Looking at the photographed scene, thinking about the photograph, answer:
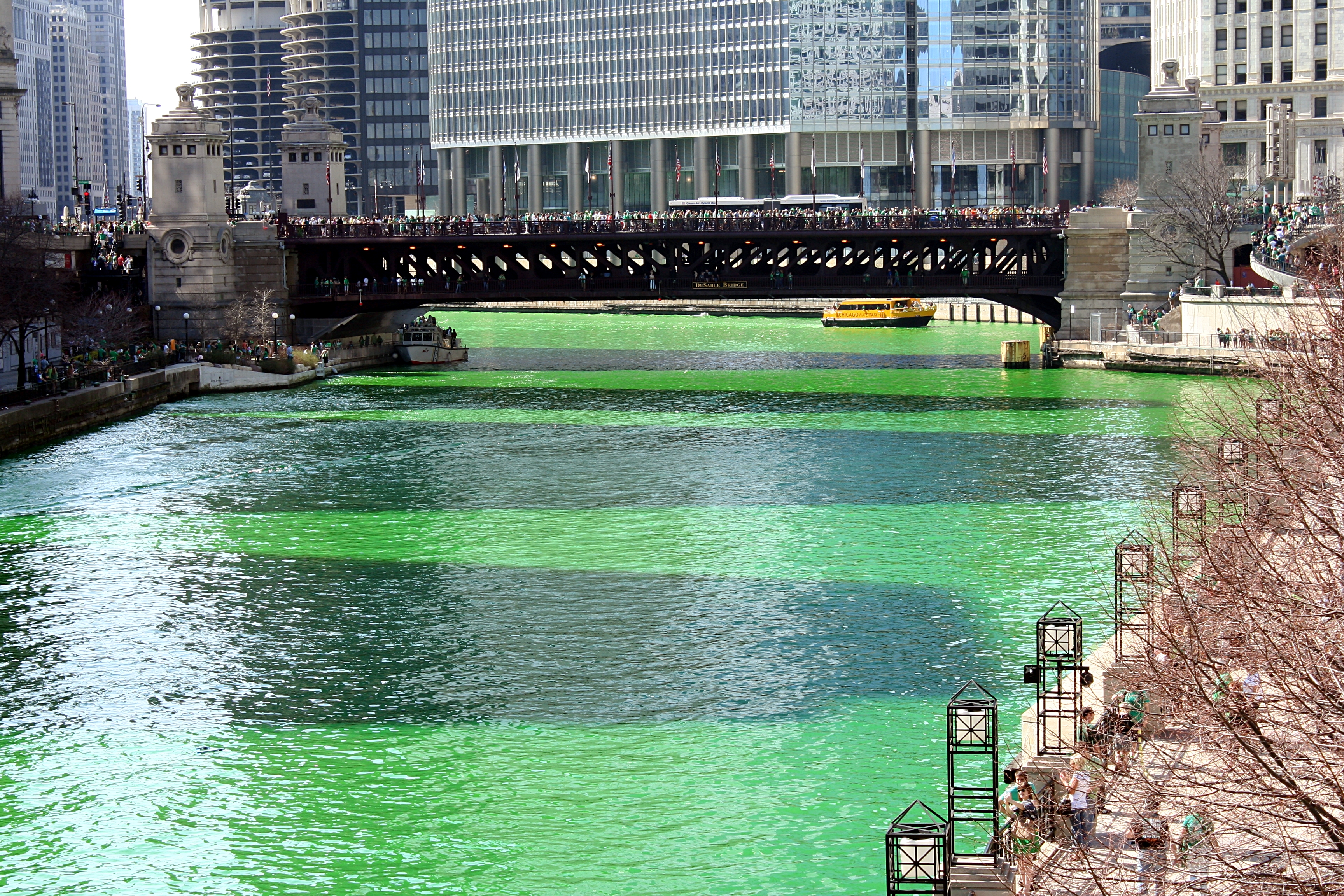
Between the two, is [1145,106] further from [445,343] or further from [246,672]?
[246,672]

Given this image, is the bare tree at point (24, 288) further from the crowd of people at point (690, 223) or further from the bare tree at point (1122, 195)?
the bare tree at point (1122, 195)

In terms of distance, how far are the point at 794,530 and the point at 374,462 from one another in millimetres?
23595

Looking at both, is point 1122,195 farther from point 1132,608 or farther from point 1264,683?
point 1264,683

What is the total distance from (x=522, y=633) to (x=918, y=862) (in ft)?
75.8

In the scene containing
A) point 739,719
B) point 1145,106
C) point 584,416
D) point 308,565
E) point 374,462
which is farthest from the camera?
point 1145,106

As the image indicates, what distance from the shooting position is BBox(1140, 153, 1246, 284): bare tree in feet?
372

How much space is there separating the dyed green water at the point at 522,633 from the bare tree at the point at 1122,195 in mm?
71906

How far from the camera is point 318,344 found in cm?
11994

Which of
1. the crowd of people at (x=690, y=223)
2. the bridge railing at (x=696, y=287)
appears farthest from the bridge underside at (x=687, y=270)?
the crowd of people at (x=690, y=223)

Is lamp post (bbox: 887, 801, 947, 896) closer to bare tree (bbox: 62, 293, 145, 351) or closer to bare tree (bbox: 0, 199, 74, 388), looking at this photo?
bare tree (bbox: 0, 199, 74, 388)

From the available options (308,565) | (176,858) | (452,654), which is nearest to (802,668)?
(452,654)

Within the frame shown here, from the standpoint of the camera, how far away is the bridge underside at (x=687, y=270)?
383ft

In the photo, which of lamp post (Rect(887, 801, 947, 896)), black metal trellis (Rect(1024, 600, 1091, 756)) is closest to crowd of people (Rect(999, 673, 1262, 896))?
black metal trellis (Rect(1024, 600, 1091, 756))

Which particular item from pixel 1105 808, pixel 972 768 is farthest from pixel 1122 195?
pixel 1105 808
